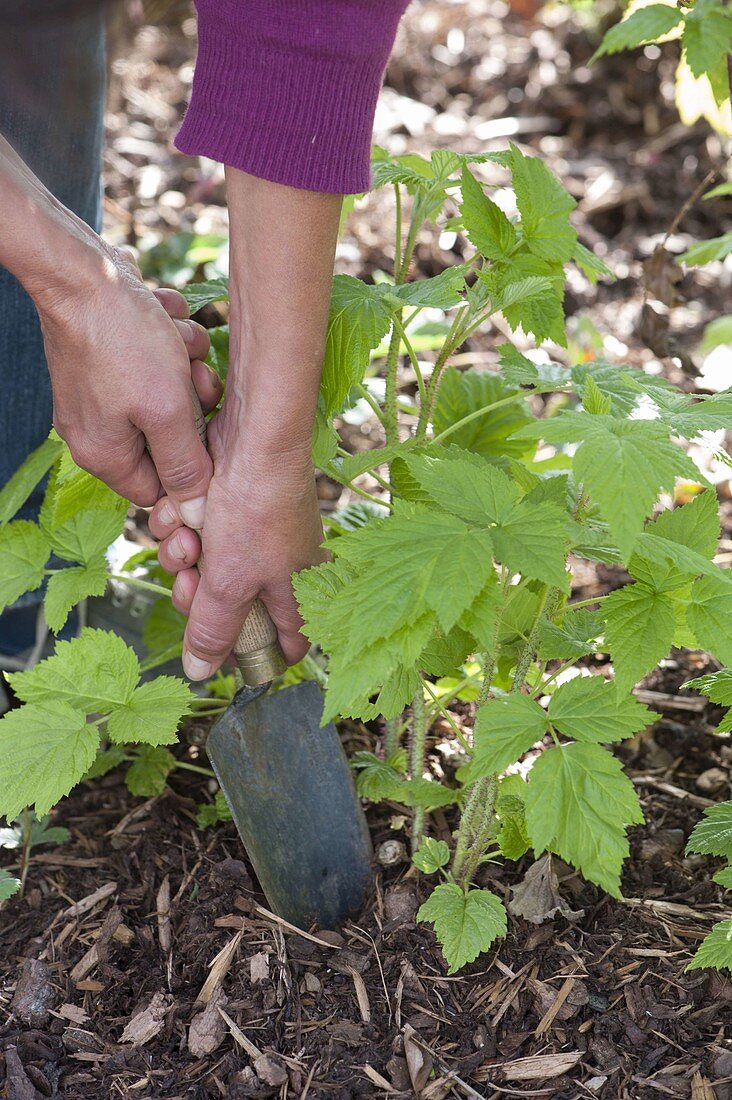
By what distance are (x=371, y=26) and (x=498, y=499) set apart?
2.01 ft

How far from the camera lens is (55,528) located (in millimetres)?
1658

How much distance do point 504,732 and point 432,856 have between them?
0.37 metres

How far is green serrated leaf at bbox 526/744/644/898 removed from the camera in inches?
47.6

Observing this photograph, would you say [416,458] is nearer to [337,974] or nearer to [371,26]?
[371,26]

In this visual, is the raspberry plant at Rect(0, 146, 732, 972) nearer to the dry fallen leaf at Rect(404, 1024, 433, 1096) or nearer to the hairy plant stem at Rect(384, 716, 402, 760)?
the hairy plant stem at Rect(384, 716, 402, 760)

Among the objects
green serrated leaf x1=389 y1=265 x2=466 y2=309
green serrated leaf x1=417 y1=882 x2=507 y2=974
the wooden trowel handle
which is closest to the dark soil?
green serrated leaf x1=417 y1=882 x2=507 y2=974

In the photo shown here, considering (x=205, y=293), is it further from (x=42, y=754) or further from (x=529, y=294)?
(x=42, y=754)

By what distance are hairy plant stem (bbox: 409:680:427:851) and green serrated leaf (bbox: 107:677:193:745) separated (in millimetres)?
349

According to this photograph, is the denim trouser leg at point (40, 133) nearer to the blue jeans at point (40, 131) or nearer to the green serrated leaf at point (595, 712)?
the blue jeans at point (40, 131)

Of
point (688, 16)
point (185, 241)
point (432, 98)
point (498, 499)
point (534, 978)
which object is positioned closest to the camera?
point (498, 499)

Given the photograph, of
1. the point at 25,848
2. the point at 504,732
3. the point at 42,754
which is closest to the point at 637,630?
the point at 504,732

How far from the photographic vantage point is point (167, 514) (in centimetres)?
161

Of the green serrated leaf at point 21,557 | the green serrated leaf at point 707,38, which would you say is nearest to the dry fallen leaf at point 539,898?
the green serrated leaf at point 21,557


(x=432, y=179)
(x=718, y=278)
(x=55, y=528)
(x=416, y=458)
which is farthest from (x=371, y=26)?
(x=718, y=278)
